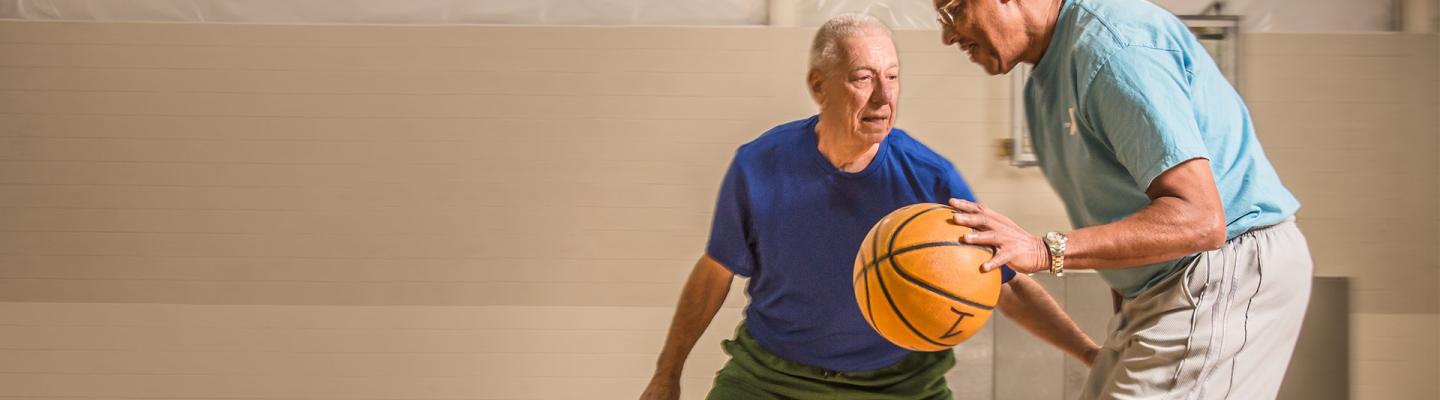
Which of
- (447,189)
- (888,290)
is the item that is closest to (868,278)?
(888,290)

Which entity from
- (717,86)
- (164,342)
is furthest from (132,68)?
(717,86)

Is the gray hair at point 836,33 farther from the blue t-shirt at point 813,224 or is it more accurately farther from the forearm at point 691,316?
the forearm at point 691,316

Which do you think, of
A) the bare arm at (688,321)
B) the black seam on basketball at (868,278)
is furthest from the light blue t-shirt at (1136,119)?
the bare arm at (688,321)

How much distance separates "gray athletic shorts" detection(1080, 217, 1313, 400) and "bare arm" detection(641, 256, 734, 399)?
1.02 m

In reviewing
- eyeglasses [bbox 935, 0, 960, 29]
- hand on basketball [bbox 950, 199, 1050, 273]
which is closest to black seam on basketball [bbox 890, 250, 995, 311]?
hand on basketball [bbox 950, 199, 1050, 273]

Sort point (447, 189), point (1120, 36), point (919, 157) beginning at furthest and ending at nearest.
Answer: point (447, 189), point (919, 157), point (1120, 36)

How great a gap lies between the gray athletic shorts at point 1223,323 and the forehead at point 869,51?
0.79 metres

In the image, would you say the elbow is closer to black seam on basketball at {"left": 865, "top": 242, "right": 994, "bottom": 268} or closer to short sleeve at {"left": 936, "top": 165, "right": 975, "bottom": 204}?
black seam on basketball at {"left": 865, "top": 242, "right": 994, "bottom": 268}

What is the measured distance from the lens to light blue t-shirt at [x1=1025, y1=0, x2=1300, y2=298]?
1754 mm

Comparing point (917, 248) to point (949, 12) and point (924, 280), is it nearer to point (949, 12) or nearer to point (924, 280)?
point (924, 280)

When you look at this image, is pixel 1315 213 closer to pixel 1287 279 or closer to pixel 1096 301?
pixel 1096 301

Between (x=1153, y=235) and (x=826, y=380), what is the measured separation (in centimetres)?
105

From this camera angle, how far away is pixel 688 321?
8.99 feet

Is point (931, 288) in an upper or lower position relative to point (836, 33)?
lower
